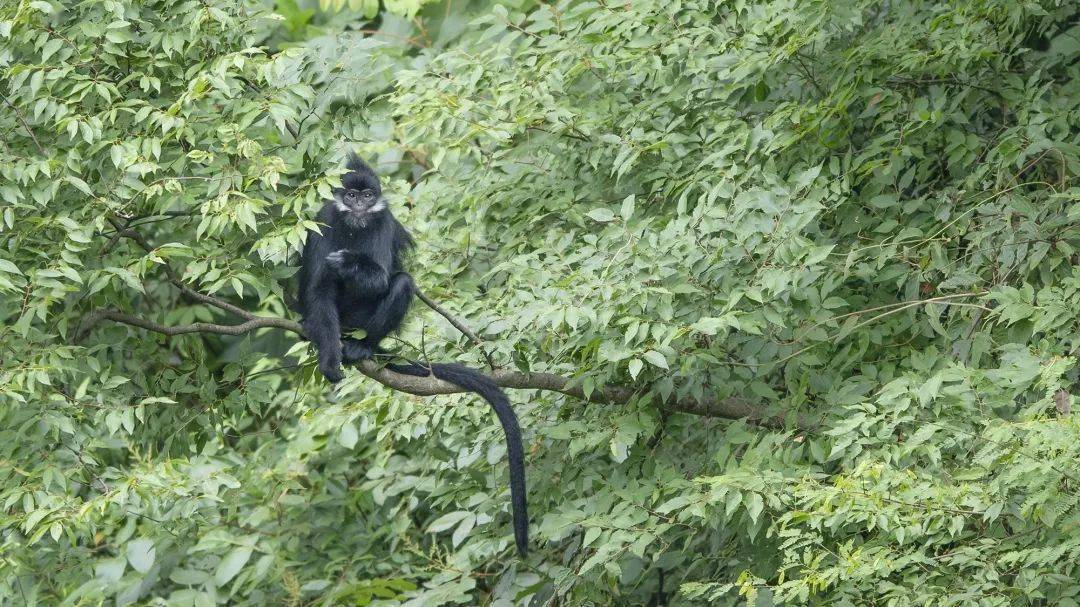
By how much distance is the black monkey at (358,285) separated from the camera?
15.8 ft

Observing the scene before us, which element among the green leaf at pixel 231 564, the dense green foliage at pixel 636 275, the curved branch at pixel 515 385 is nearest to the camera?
the dense green foliage at pixel 636 275

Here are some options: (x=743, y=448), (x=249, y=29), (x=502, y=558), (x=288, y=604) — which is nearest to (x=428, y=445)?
(x=502, y=558)

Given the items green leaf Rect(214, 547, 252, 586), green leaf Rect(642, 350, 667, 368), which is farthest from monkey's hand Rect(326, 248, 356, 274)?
green leaf Rect(214, 547, 252, 586)

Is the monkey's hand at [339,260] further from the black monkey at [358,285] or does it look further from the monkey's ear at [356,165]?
the monkey's ear at [356,165]

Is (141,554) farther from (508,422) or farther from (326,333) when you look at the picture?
(508,422)

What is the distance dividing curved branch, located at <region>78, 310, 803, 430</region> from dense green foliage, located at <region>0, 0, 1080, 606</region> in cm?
5

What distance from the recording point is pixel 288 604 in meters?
6.21

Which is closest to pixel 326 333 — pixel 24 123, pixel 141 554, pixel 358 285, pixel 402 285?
pixel 358 285

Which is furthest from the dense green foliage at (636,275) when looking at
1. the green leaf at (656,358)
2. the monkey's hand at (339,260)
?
the monkey's hand at (339,260)

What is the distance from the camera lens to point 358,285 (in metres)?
5.03

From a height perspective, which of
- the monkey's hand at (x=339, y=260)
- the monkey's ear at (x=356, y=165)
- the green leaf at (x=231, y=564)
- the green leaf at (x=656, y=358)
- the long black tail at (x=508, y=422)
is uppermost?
the monkey's ear at (x=356, y=165)

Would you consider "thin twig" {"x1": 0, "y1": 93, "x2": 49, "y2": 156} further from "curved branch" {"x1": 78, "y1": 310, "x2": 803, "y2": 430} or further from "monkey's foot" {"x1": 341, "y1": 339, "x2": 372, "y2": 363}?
"monkey's foot" {"x1": 341, "y1": 339, "x2": 372, "y2": 363}

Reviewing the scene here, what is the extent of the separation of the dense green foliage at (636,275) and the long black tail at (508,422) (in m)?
0.12

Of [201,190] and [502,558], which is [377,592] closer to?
[502,558]
